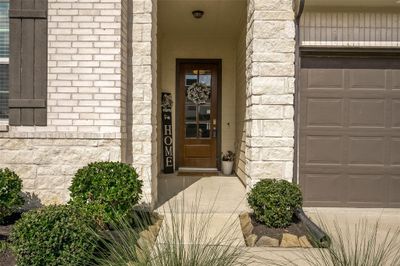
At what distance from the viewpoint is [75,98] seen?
429 centimetres

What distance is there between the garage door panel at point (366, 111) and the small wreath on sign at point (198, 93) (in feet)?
12.7

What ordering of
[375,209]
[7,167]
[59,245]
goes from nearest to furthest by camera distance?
[59,245], [7,167], [375,209]

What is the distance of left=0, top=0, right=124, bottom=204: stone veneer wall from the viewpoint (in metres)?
4.26

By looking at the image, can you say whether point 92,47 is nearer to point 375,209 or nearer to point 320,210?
point 320,210

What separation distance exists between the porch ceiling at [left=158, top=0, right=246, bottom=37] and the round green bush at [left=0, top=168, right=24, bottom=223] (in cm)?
363

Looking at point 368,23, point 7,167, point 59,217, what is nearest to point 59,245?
point 59,217

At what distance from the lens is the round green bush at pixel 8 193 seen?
3664 millimetres

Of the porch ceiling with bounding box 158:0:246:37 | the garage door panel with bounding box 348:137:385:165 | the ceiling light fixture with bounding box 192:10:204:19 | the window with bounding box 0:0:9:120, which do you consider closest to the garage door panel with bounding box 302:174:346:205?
the garage door panel with bounding box 348:137:385:165

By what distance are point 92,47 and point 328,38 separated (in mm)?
3059

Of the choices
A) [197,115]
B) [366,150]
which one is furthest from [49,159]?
[197,115]

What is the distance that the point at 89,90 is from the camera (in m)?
4.29

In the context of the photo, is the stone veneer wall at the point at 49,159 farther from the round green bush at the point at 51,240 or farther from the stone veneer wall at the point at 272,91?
the stone veneer wall at the point at 272,91

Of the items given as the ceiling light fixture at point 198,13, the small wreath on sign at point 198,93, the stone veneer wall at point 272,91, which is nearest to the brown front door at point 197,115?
the small wreath on sign at point 198,93

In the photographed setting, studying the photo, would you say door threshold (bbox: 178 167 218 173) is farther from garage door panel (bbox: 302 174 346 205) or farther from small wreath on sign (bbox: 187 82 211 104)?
garage door panel (bbox: 302 174 346 205)
